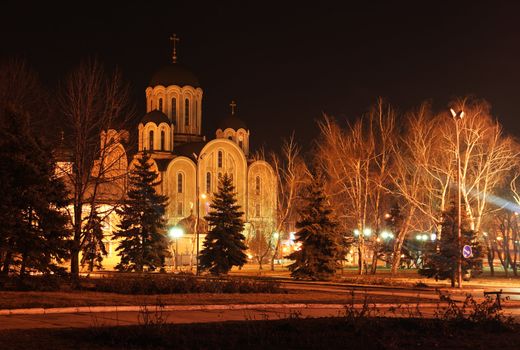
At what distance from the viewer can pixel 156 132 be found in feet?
263

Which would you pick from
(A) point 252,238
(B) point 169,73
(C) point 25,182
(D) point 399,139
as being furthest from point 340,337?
(B) point 169,73

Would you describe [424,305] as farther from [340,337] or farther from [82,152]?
[82,152]

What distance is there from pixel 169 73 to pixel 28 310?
70.0 metres

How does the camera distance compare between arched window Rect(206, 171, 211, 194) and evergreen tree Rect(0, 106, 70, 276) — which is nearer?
evergreen tree Rect(0, 106, 70, 276)

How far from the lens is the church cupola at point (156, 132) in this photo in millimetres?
80062

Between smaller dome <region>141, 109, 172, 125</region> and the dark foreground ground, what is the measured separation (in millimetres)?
68031

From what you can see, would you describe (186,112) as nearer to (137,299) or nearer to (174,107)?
(174,107)

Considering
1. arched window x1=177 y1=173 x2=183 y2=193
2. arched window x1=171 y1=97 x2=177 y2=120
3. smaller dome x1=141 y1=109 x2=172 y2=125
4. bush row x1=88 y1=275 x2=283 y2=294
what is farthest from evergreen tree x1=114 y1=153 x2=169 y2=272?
arched window x1=171 y1=97 x2=177 y2=120

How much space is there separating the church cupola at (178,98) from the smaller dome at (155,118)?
9.92 ft

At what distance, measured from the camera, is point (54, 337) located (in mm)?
12102

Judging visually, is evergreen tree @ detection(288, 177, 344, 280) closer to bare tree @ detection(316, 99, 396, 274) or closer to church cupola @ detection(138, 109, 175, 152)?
bare tree @ detection(316, 99, 396, 274)

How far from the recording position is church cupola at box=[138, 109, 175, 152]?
8006cm

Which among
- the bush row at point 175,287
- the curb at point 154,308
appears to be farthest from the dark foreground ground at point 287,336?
the bush row at point 175,287

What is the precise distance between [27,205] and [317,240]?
61.9 ft
